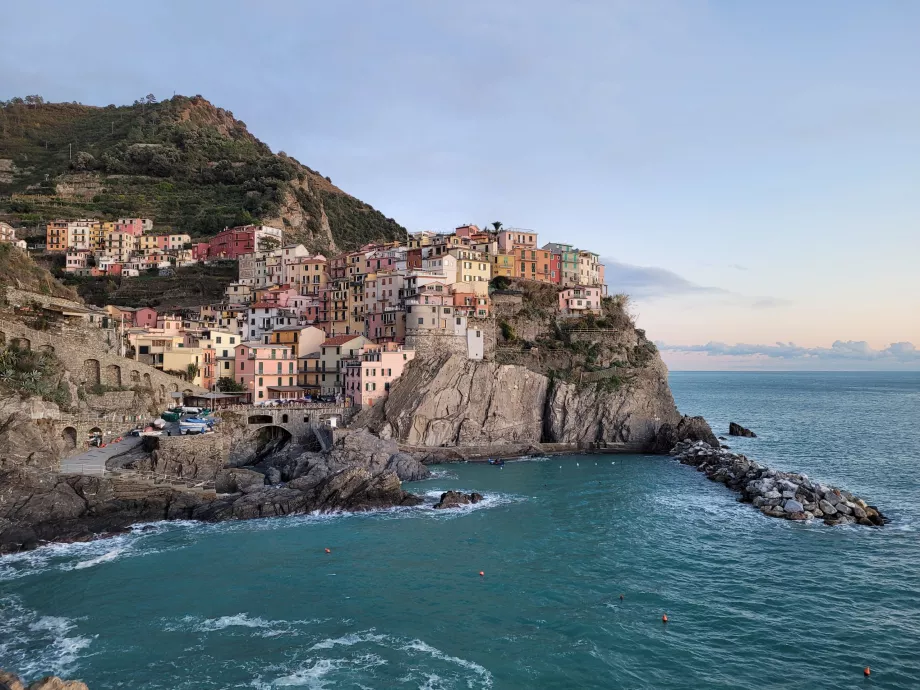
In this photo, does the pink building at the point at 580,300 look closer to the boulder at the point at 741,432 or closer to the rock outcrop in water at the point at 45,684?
the boulder at the point at 741,432

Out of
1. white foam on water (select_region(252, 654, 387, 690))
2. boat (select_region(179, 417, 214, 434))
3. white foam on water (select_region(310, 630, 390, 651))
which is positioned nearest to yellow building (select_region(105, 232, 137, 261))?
boat (select_region(179, 417, 214, 434))

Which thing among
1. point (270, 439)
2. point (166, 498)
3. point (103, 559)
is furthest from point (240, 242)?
point (103, 559)

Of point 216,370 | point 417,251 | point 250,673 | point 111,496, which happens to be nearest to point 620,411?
point 417,251

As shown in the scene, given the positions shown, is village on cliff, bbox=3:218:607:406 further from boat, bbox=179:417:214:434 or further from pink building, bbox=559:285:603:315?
boat, bbox=179:417:214:434

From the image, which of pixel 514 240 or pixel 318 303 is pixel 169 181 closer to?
pixel 318 303

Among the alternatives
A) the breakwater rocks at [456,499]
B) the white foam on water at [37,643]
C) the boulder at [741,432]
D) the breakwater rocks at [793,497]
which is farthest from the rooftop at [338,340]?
the boulder at [741,432]
